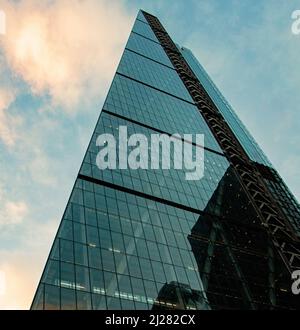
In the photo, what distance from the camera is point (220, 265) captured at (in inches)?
1190

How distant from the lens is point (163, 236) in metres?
29.9

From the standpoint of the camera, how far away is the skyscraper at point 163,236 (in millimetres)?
22875

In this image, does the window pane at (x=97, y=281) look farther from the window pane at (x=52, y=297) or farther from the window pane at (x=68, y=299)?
the window pane at (x=52, y=297)

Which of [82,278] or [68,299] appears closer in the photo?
[68,299]

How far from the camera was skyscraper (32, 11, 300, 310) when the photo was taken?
22875 mm

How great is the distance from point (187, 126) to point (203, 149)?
4.09 meters

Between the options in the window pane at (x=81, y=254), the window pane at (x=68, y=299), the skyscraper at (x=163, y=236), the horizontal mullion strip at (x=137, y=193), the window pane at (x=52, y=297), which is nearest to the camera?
the window pane at (x=52, y=297)

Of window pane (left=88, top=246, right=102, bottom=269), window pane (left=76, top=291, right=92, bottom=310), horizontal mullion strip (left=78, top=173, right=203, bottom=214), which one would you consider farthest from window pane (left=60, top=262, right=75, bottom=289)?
horizontal mullion strip (left=78, top=173, right=203, bottom=214)

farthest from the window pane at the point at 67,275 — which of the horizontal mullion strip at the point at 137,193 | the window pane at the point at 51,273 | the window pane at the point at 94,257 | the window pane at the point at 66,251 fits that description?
the horizontal mullion strip at the point at 137,193

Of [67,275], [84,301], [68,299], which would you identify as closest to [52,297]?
[68,299]

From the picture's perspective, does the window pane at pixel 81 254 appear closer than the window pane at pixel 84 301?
No

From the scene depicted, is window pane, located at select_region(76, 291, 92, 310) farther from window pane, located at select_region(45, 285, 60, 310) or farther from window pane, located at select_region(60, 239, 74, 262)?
window pane, located at select_region(60, 239, 74, 262)

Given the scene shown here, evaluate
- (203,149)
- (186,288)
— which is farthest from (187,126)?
(186,288)

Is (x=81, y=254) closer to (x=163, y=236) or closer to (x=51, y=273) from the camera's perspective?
(x=51, y=273)
